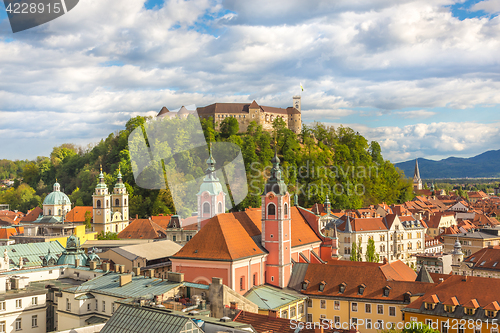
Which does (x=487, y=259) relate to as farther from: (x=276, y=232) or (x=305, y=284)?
(x=276, y=232)

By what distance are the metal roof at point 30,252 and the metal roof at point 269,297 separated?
59.7 ft

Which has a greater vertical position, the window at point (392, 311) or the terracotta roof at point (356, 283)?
the terracotta roof at point (356, 283)

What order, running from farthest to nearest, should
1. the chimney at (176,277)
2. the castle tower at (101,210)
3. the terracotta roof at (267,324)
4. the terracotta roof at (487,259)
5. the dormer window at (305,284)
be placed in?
the castle tower at (101,210), the terracotta roof at (487,259), the dormer window at (305,284), the chimney at (176,277), the terracotta roof at (267,324)

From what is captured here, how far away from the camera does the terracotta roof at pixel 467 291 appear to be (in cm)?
3112

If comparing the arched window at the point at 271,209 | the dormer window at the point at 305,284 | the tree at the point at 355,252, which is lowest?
the tree at the point at 355,252

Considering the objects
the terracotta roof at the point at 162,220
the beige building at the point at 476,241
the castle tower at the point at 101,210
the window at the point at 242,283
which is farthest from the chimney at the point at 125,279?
the beige building at the point at 476,241

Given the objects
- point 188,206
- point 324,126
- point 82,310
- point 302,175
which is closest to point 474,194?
point 324,126

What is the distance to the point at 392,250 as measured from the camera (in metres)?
73.9

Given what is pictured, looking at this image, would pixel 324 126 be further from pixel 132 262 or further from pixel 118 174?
pixel 132 262

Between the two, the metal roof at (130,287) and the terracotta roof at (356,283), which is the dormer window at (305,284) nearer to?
the terracotta roof at (356,283)

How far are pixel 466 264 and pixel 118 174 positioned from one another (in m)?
51.5

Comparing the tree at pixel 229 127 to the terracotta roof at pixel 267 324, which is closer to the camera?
the terracotta roof at pixel 267 324

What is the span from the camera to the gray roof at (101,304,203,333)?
18.4 m

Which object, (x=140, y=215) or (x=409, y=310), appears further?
(x=140, y=215)
